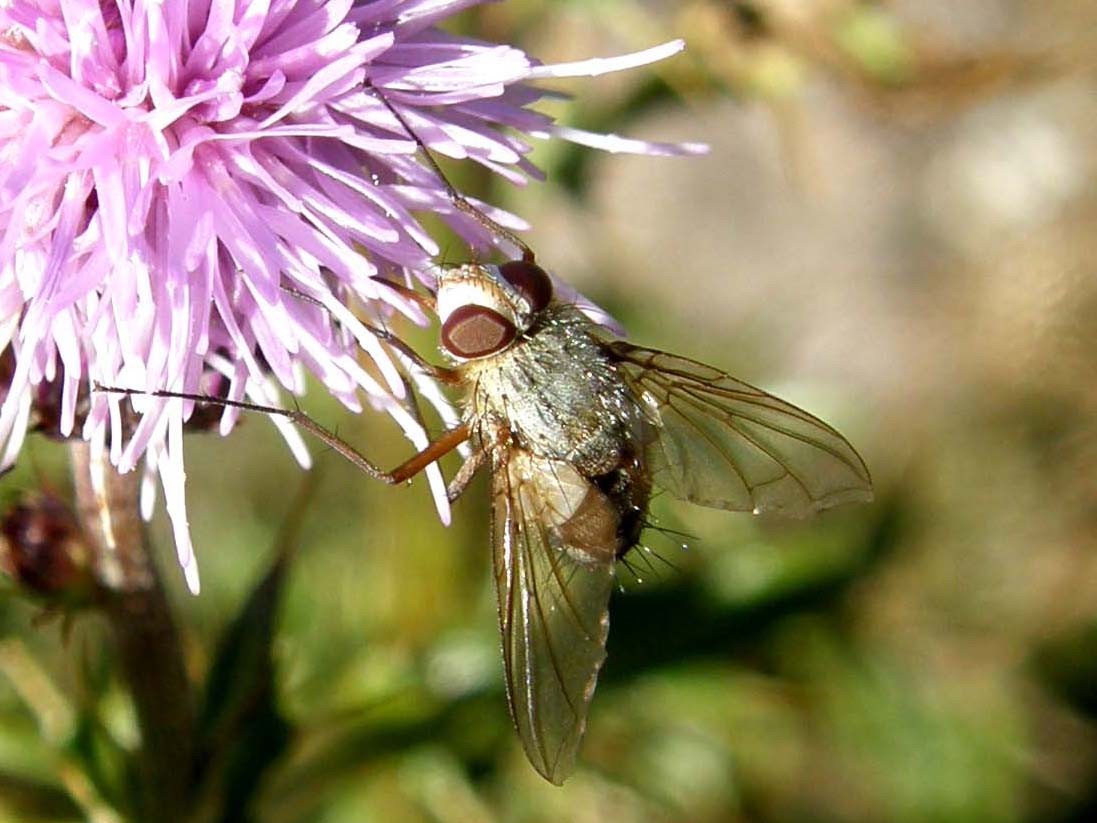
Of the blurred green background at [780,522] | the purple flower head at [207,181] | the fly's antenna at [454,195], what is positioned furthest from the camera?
the blurred green background at [780,522]

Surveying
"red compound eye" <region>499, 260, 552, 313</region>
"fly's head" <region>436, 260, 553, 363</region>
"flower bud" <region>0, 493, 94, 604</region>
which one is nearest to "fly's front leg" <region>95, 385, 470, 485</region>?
"fly's head" <region>436, 260, 553, 363</region>

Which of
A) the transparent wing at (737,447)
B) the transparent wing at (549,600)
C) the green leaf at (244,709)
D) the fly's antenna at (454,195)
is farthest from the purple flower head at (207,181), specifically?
the transparent wing at (737,447)

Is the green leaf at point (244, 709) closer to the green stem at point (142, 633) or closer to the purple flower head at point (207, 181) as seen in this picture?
the green stem at point (142, 633)

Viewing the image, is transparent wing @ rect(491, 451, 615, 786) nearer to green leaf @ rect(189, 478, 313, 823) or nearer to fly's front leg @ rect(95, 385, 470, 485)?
fly's front leg @ rect(95, 385, 470, 485)

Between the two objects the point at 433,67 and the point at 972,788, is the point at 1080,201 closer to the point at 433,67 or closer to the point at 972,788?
the point at 972,788

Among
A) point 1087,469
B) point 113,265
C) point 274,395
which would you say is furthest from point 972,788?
point 113,265

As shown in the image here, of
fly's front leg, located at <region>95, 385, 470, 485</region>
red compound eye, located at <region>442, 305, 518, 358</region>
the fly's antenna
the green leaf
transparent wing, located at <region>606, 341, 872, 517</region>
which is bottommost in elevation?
the green leaf
